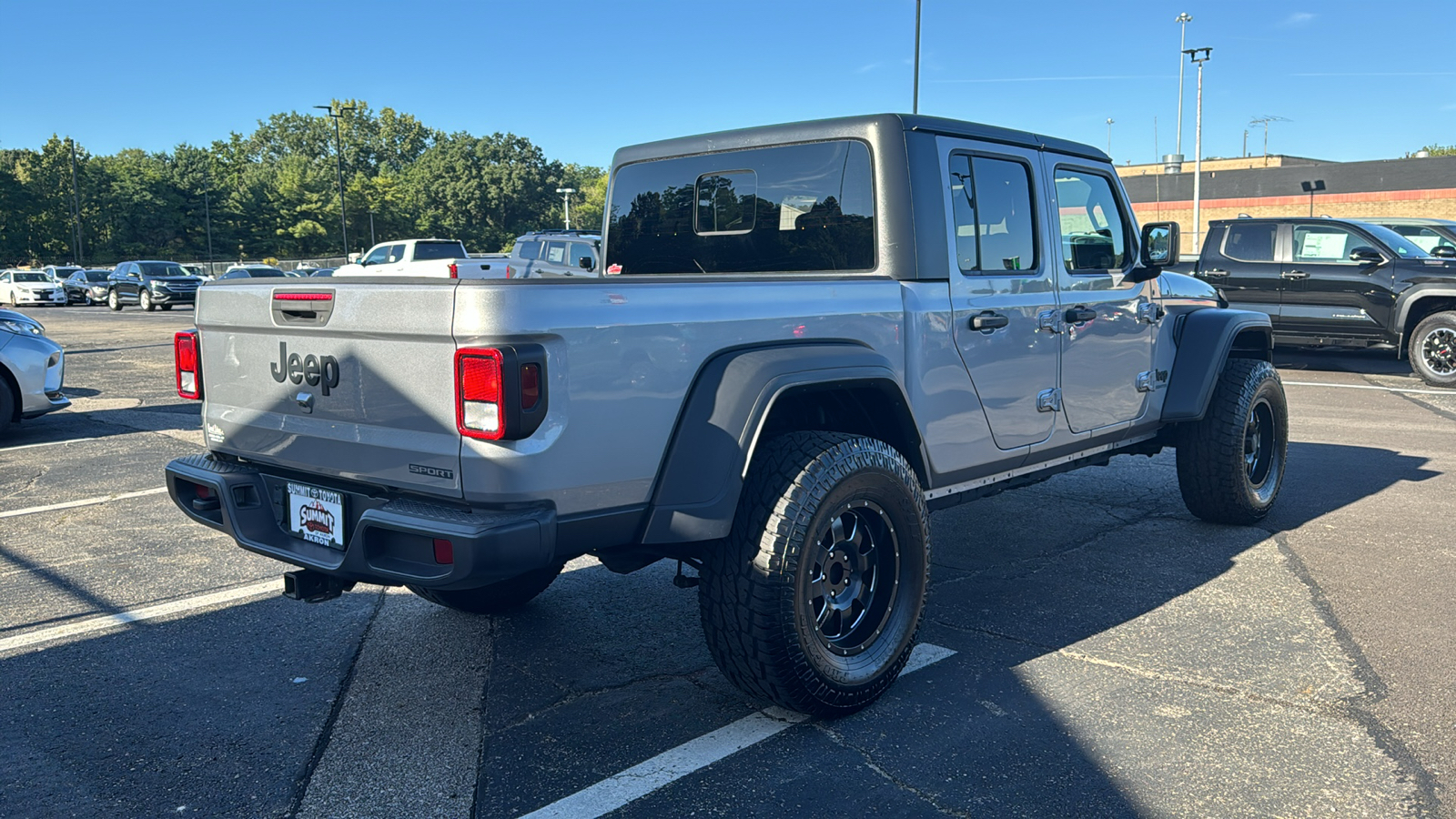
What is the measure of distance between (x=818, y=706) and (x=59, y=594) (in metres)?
3.70

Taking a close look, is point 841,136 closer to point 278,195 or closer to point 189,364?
point 189,364

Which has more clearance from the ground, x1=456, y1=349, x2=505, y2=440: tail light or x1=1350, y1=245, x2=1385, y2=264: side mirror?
x1=1350, y1=245, x2=1385, y2=264: side mirror

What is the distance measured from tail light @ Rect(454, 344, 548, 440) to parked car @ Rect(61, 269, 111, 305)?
4657 centimetres

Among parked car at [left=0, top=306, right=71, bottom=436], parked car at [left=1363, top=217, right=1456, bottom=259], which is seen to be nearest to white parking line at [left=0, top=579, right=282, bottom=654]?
parked car at [left=0, top=306, right=71, bottom=436]

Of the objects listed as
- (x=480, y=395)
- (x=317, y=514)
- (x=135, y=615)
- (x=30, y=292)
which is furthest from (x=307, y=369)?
(x=30, y=292)

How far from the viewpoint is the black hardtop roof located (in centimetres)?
393

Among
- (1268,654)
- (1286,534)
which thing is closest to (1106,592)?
(1268,654)

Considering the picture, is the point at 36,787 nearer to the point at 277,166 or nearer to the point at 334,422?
the point at 334,422

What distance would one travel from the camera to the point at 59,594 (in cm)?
484

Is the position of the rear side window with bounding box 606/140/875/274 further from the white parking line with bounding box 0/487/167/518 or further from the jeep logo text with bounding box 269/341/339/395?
the white parking line with bounding box 0/487/167/518

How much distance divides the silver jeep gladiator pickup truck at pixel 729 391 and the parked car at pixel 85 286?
45195 millimetres

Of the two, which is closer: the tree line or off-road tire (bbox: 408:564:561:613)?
off-road tire (bbox: 408:564:561:613)

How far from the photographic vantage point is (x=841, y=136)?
158 inches

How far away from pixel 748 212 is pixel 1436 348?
1109 centimetres
